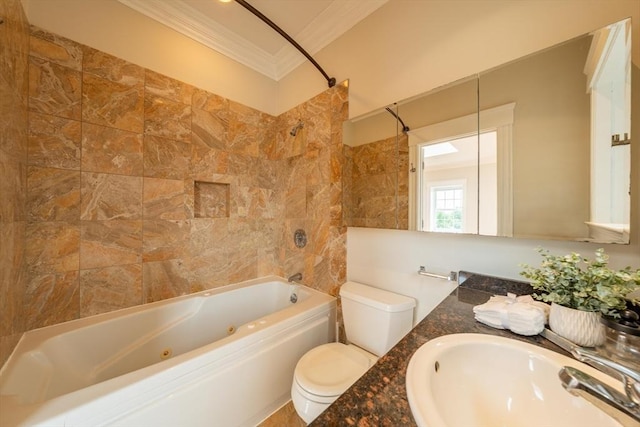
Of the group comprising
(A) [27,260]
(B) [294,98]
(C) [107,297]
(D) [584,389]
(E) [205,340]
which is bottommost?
(E) [205,340]

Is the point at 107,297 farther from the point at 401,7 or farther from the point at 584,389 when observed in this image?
the point at 401,7

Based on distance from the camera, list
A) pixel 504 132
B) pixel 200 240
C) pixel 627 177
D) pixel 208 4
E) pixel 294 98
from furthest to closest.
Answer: pixel 294 98 → pixel 200 240 → pixel 208 4 → pixel 504 132 → pixel 627 177

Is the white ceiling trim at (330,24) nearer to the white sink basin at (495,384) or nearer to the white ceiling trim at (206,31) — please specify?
the white ceiling trim at (206,31)

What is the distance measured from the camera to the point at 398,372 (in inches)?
21.6

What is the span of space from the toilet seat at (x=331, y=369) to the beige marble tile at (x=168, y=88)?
2064 mm

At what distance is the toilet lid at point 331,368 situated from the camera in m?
1.05

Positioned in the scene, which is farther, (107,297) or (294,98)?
(294,98)

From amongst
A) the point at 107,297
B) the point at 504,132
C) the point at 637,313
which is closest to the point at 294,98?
the point at 504,132

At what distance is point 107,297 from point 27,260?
440 mm

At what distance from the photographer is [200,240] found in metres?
1.89

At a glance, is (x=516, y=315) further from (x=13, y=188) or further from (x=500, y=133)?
(x=13, y=188)

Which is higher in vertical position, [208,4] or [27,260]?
[208,4]

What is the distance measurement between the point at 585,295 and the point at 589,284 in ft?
0.14

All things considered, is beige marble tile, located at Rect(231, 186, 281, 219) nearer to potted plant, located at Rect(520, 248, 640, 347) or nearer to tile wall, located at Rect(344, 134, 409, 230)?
tile wall, located at Rect(344, 134, 409, 230)
